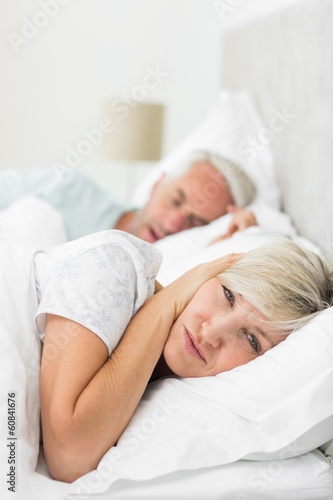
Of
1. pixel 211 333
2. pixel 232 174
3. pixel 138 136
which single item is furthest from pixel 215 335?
pixel 138 136

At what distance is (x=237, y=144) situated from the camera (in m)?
2.60

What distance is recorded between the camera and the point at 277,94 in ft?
7.91

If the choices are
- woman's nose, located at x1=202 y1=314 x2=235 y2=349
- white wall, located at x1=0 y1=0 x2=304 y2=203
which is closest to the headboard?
woman's nose, located at x1=202 y1=314 x2=235 y2=349

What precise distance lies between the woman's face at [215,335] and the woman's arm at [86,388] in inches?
1.6

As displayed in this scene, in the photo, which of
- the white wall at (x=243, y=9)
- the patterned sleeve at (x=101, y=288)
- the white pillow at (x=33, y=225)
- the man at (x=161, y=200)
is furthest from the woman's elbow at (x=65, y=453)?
the white wall at (x=243, y=9)

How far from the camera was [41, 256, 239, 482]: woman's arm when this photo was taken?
1.09 metres

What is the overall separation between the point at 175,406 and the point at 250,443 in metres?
0.15

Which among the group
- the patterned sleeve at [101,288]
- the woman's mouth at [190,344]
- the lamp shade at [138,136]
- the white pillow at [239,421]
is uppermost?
the patterned sleeve at [101,288]

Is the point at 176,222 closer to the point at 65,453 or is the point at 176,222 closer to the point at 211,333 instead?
the point at 211,333

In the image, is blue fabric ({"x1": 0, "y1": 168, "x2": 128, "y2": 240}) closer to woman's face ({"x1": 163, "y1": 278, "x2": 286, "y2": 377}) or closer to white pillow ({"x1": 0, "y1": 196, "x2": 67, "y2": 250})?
white pillow ({"x1": 0, "y1": 196, "x2": 67, "y2": 250})

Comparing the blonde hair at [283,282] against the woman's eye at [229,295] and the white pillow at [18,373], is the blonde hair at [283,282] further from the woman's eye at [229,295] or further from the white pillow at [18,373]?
the white pillow at [18,373]

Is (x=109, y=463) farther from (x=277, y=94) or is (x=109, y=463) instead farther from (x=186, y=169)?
(x=277, y=94)

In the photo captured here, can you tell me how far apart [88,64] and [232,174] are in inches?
85.7

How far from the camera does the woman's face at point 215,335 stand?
3.96 feet
